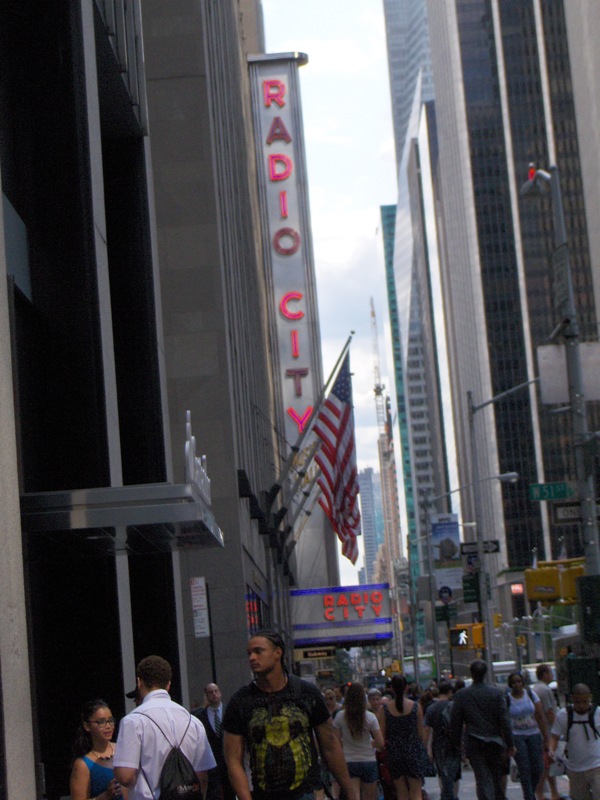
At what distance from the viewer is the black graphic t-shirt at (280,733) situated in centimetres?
730

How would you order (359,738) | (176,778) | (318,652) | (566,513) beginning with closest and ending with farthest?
(176,778)
(359,738)
(566,513)
(318,652)

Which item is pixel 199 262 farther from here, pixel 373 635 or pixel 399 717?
pixel 373 635

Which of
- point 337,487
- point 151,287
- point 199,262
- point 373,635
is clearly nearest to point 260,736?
point 151,287

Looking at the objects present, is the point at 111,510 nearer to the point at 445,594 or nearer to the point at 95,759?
the point at 95,759

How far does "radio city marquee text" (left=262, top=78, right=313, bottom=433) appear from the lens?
6725 centimetres

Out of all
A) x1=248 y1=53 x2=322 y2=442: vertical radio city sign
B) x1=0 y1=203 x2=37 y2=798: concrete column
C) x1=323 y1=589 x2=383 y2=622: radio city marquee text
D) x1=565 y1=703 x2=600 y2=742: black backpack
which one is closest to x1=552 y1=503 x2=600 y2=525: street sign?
x1=565 y1=703 x2=600 y2=742: black backpack

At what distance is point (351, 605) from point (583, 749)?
140ft

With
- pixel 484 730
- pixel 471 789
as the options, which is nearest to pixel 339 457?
pixel 471 789

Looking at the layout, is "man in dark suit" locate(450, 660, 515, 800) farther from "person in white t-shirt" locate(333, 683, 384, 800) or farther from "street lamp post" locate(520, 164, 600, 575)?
"street lamp post" locate(520, 164, 600, 575)

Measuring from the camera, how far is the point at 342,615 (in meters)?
56.1

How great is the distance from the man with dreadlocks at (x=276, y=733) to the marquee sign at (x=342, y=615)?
47.4 meters

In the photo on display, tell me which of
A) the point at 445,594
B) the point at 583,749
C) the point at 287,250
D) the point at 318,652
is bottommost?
the point at 318,652

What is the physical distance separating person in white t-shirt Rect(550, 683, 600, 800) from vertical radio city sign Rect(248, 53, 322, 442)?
5256cm

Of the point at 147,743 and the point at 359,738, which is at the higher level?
the point at 147,743
